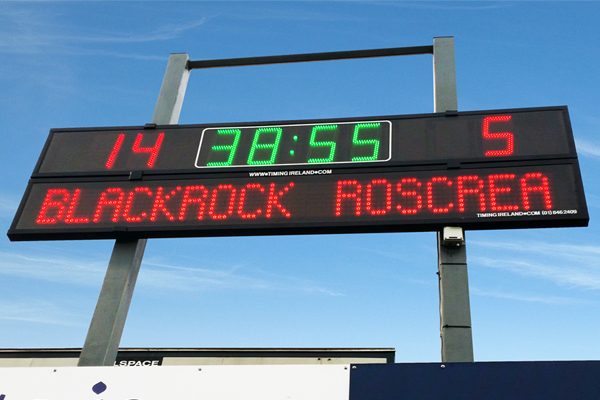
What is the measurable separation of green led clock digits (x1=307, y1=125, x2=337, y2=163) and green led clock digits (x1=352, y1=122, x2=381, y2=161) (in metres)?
0.29

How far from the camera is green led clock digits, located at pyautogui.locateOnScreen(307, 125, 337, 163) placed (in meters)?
7.50

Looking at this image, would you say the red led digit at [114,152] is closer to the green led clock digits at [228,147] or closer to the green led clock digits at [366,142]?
the green led clock digits at [228,147]

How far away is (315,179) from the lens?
728 cm

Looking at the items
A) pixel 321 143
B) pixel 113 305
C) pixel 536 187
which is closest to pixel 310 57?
pixel 321 143

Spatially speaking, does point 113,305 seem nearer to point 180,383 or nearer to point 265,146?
point 180,383

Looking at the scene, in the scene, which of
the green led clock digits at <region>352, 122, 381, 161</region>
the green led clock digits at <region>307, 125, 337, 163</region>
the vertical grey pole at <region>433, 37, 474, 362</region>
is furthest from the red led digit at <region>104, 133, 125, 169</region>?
the vertical grey pole at <region>433, 37, 474, 362</region>

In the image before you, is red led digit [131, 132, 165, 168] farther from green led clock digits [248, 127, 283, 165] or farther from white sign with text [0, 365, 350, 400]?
white sign with text [0, 365, 350, 400]

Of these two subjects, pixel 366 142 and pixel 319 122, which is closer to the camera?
pixel 366 142

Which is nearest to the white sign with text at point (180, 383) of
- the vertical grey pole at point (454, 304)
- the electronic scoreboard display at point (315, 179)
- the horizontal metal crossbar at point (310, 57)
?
the vertical grey pole at point (454, 304)

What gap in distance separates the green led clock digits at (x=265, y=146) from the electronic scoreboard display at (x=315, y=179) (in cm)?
2

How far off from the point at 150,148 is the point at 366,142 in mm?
3015

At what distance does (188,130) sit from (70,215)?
1965mm

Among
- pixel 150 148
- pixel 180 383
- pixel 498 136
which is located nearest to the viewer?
pixel 180 383

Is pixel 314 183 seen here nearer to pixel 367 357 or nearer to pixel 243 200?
pixel 243 200
